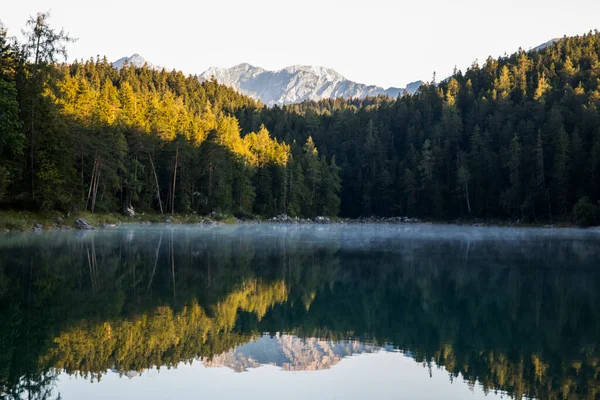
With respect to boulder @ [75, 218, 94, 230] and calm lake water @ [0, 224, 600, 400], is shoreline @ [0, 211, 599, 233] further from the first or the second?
calm lake water @ [0, 224, 600, 400]

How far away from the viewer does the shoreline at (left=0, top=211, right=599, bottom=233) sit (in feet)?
134

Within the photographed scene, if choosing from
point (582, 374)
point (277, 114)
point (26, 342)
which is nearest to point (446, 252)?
point (582, 374)

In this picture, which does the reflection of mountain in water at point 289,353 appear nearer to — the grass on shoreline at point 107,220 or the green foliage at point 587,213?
the grass on shoreline at point 107,220

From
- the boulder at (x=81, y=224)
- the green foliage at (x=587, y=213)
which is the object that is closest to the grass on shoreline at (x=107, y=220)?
the boulder at (x=81, y=224)

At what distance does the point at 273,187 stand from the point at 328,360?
303 ft

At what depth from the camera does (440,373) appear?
30.2ft

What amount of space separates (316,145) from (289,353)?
136 metres

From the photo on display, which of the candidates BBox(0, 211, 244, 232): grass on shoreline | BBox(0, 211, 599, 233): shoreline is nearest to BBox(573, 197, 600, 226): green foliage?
BBox(0, 211, 599, 233): shoreline

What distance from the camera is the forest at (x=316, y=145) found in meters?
43.1

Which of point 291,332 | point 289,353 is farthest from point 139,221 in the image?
point 289,353

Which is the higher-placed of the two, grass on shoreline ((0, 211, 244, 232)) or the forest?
the forest

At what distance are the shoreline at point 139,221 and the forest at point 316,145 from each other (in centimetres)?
126

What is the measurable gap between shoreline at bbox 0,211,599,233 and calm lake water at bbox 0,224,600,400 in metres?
20.9

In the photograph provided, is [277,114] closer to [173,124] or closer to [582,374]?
[173,124]
